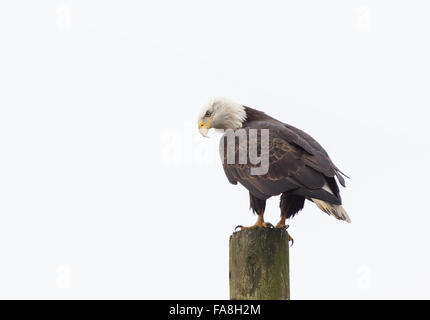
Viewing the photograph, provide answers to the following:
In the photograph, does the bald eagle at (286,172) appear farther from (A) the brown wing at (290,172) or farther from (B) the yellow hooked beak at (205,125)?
(B) the yellow hooked beak at (205,125)

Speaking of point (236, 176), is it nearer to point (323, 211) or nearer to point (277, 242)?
point (323, 211)

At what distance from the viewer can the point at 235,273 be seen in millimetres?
4832

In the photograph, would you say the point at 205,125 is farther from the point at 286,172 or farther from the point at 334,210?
the point at 334,210

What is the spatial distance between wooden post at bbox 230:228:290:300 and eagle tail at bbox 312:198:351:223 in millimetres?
1128

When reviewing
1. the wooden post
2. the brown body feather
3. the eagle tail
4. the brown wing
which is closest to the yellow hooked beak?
the brown body feather

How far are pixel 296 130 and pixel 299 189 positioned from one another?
3.03 feet

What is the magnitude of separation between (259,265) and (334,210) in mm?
1502

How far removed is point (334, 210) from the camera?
6.04 m

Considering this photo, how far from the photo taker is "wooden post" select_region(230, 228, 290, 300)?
4672 mm

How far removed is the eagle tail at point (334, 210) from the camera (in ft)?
19.6
